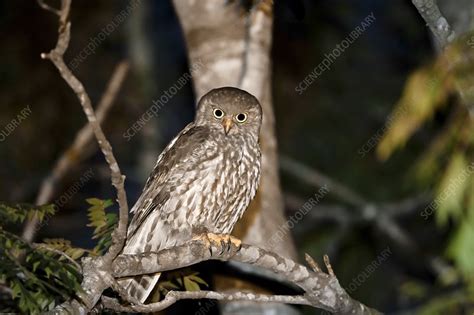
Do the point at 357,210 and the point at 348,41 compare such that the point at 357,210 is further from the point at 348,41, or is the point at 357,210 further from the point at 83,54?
the point at 83,54

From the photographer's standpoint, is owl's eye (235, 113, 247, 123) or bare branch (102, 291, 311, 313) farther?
owl's eye (235, 113, 247, 123)

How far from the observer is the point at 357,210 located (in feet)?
27.8

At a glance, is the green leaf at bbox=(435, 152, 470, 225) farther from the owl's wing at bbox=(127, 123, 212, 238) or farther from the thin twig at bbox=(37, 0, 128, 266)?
the thin twig at bbox=(37, 0, 128, 266)

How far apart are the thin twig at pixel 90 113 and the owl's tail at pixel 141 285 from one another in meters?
1.14

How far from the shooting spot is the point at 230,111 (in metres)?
5.31

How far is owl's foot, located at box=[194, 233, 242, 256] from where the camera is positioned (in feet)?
14.6

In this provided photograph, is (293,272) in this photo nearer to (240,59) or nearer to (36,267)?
(36,267)

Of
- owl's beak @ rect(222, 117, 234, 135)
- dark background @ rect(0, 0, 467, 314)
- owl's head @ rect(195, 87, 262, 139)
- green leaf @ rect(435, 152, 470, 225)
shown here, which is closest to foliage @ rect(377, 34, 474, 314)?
green leaf @ rect(435, 152, 470, 225)

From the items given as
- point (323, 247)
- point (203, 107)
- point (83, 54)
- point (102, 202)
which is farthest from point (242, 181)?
point (83, 54)

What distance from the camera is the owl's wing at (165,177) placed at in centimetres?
498

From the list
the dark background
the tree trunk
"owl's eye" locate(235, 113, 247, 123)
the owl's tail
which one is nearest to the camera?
the owl's tail

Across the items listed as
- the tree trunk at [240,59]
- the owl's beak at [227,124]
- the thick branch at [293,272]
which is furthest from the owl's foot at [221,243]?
the tree trunk at [240,59]

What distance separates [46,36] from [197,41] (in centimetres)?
293

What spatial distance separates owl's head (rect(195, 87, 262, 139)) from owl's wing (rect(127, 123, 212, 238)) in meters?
0.29
